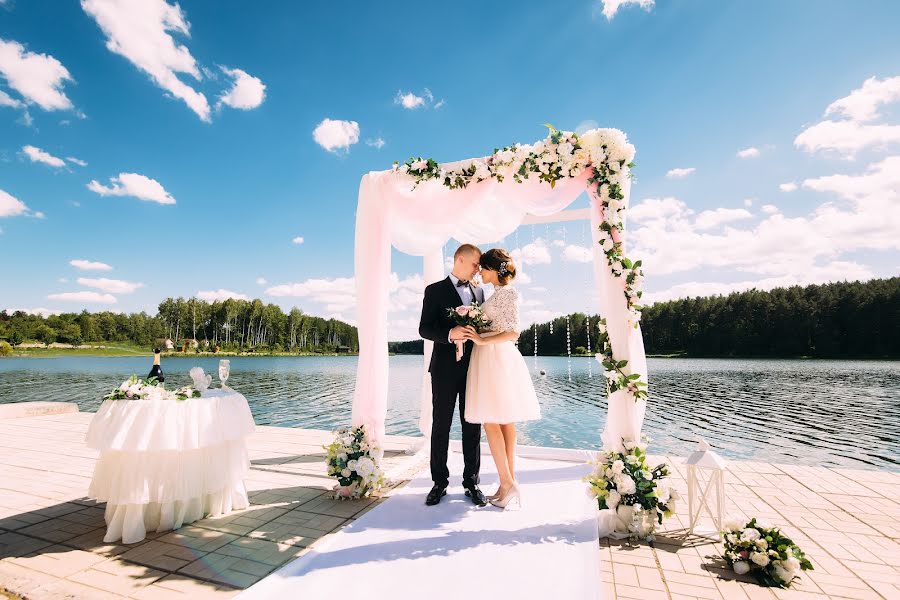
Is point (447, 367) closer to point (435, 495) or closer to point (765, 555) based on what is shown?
point (435, 495)

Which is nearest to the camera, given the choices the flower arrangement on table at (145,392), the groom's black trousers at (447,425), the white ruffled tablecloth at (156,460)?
the white ruffled tablecloth at (156,460)

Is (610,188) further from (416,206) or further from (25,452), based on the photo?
(25,452)

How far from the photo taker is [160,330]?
56.9 m

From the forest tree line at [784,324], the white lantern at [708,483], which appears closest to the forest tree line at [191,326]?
the forest tree line at [784,324]

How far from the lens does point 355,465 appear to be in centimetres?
379

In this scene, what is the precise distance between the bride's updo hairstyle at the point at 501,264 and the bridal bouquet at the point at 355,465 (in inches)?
74.9

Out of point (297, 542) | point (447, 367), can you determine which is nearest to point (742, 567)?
point (447, 367)

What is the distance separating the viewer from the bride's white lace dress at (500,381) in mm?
3445

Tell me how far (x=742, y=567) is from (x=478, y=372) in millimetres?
2002

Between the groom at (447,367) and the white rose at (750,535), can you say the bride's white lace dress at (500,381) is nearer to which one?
the groom at (447,367)

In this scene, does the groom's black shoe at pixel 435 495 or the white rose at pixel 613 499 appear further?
the groom's black shoe at pixel 435 495

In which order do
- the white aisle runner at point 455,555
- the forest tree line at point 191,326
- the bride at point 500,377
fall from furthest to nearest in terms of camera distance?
the forest tree line at point 191,326, the bride at point 500,377, the white aisle runner at point 455,555

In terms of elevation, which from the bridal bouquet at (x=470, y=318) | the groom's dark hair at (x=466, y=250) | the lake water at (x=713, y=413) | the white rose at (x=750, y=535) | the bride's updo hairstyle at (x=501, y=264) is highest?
the groom's dark hair at (x=466, y=250)

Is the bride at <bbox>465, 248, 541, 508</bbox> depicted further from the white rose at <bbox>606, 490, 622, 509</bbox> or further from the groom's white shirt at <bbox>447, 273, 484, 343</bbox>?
the white rose at <bbox>606, 490, 622, 509</bbox>
